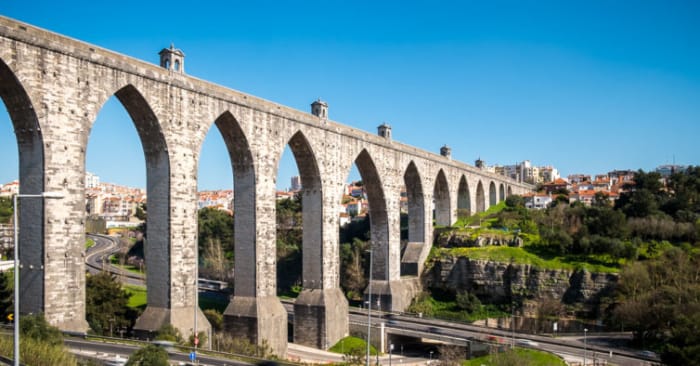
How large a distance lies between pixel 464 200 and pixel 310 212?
33.4 meters

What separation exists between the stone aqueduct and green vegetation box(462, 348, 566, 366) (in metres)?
7.93

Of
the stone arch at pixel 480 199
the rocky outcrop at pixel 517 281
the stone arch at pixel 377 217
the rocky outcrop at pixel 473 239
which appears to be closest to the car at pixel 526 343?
the rocky outcrop at pixel 517 281

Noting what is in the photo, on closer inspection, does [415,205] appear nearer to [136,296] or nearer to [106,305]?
[136,296]

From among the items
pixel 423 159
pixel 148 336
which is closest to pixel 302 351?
A: pixel 148 336

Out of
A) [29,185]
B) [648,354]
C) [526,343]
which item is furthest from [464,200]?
[29,185]

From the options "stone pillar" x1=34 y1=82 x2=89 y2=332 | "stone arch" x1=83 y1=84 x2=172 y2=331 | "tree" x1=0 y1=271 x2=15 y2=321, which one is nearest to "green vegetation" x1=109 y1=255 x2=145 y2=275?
"tree" x1=0 y1=271 x2=15 y2=321

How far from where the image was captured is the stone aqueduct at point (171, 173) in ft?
62.1

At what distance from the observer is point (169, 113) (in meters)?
23.7

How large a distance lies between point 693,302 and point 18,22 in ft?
104

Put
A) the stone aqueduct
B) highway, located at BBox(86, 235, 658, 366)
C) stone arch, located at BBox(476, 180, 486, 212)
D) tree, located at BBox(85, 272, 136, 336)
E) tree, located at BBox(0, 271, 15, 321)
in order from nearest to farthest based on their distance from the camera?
the stone aqueduct → tree, located at BBox(85, 272, 136, 336) → tree, located at BBox(0, 271, 15, 321) → highway, located at BBox(86, 235, 658, 366) → stone arch, located at BBox(476, 180, 486, 212)

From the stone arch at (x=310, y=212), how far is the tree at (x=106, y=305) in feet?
31.1

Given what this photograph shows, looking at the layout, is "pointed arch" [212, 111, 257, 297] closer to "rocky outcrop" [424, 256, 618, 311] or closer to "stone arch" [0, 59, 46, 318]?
"stone arch" [0, 59, 46, 318]

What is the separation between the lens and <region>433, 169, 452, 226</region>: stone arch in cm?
5508

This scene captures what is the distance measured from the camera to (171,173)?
923 inches
